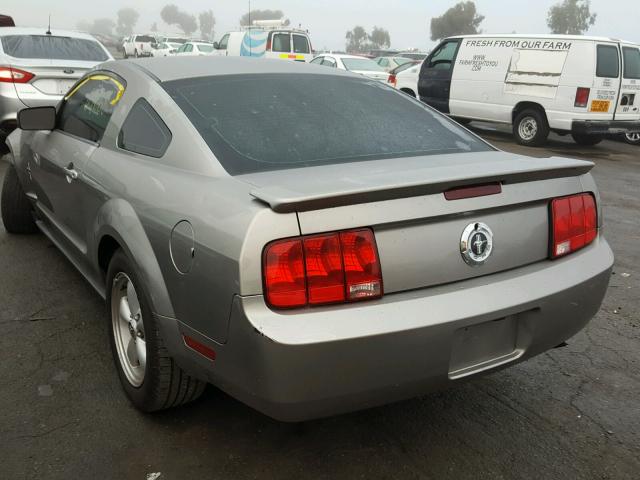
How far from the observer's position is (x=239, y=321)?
192 centimetres

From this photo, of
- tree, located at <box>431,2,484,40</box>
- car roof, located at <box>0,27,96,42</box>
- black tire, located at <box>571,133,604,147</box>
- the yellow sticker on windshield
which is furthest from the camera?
tree, located at <box>431,2,484,40</box>

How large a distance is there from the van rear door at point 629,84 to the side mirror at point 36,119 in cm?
1000

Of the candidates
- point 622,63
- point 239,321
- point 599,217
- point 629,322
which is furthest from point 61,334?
point 622,63

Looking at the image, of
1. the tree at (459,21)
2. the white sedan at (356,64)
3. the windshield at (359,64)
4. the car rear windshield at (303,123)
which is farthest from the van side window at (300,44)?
the tree at (459,21)

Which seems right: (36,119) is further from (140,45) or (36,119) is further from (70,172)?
(140,45)

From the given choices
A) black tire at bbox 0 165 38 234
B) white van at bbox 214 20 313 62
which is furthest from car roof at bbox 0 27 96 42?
white van at bbox 214 20 313 62

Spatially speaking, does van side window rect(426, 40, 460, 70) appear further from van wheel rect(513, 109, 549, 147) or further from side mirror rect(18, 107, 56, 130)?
side mirror rect(18, 107, 56, 130)

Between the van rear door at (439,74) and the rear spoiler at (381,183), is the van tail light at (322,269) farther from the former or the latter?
the van rear door at (439,74)

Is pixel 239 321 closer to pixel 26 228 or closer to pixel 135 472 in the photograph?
pixel 135 472

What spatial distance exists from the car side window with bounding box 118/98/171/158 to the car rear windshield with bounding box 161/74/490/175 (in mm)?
131

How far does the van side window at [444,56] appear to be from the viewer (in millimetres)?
12734

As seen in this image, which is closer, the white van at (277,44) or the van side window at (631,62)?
the van side window at (631,62)

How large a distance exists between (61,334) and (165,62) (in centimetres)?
158

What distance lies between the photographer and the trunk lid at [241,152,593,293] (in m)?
1.95
